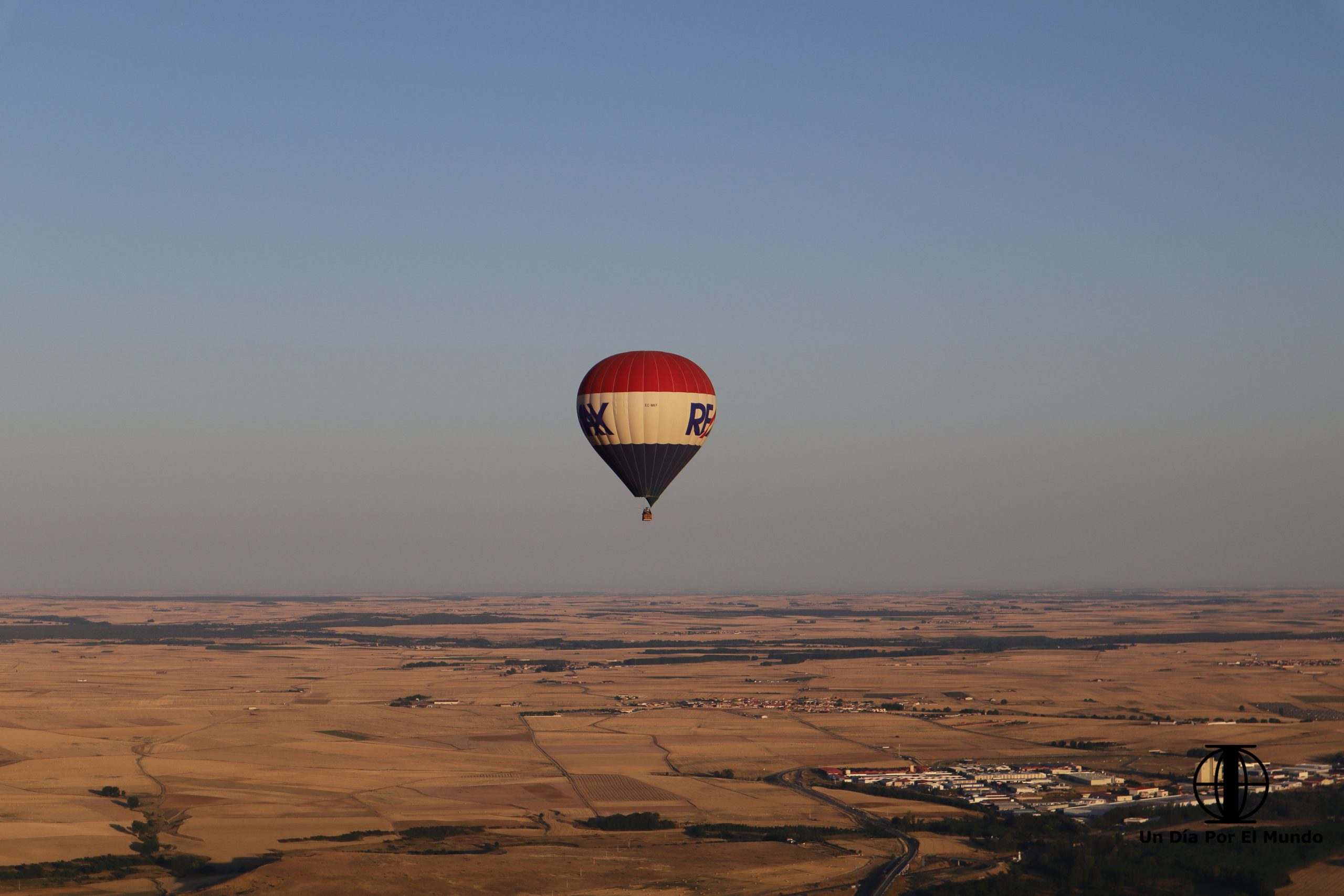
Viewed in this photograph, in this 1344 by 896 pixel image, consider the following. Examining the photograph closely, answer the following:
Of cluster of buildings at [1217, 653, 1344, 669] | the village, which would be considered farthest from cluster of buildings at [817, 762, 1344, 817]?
cluster of buildings at [1217, 653, 1344, 669]

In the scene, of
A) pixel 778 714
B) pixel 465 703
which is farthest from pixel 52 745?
pixel 778 714

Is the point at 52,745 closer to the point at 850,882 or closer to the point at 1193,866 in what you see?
the point at 850,882

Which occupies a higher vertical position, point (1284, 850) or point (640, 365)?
point (640, 365)

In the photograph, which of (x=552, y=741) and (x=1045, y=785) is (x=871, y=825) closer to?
(x=1045, y=785)

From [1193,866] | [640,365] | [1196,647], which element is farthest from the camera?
[1196,647]

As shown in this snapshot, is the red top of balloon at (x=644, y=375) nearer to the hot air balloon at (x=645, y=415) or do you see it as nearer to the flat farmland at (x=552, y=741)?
the hot air balloon at (x=645, y=415)

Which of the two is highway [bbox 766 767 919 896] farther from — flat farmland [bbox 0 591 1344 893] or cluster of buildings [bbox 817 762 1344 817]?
cluster of buildings [bbox 817 762 1344 817]

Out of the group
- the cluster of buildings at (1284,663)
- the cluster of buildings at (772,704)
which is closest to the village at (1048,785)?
the cluster of buildings at (772,704)

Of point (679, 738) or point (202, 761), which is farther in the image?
point (679, 738)
